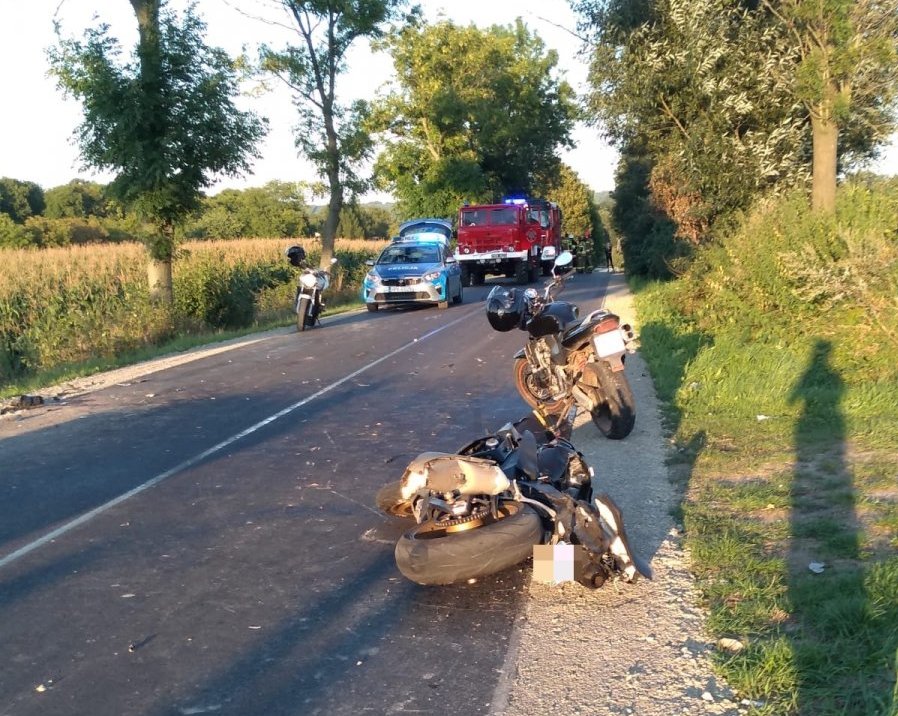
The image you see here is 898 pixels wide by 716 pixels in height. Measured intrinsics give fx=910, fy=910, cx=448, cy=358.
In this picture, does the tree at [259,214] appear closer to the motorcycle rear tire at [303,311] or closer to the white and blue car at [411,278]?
the white and blue car at [411,278]

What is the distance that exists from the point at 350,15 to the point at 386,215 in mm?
77473

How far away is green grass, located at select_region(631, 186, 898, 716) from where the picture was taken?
12.8ft

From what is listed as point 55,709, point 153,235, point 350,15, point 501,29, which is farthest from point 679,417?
point 501,29

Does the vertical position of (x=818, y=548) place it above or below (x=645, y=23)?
below

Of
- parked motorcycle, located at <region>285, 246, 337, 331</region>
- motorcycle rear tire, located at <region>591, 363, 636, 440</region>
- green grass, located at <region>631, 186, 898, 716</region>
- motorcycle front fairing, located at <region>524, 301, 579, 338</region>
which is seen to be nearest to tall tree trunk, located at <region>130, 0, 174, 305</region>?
parked motorcycle, located at <region>285, 246, 337, 331</region>

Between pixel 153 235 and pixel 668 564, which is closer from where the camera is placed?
pixel 668 564

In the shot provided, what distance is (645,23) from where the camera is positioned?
17.5m

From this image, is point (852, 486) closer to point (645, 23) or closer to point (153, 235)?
point (645, 23)

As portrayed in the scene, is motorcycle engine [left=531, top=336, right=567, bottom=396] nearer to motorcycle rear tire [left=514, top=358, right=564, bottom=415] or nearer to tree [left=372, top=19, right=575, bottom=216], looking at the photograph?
motorcycle rear tire [left=514, top=358, right=564, bottom=415]

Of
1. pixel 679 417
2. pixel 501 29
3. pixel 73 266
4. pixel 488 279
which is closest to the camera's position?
pixel 679 417

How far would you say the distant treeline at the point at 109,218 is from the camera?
48062mm

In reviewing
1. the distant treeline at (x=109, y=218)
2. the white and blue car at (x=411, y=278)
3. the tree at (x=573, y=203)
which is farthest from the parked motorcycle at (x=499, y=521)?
the tree at (x=573, y=203)

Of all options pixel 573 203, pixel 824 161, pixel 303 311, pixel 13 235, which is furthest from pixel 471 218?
pixel 573 203

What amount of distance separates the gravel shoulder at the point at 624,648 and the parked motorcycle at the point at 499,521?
0.19m
